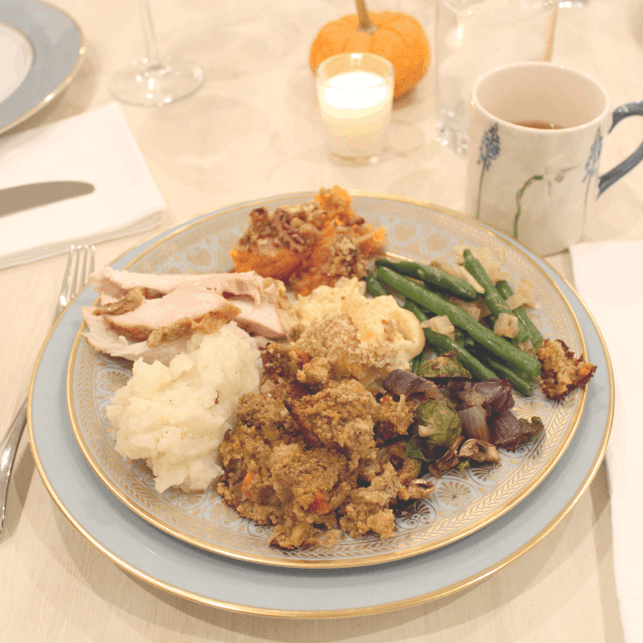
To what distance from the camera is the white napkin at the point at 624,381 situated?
169cm

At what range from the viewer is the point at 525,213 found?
256 centimetres

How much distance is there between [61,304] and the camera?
8.32 ft

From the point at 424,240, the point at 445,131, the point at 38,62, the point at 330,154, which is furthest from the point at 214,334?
the point at 38,62

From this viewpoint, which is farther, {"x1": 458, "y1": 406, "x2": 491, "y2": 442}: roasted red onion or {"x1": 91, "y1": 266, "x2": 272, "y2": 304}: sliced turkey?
{"x1": 91, "y1": 266, "x2": 272, "y2": 304}: sliced turkey

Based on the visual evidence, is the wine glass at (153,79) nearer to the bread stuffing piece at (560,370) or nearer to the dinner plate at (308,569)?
the dinner plate at (308,569)

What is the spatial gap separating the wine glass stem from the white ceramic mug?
2224mm

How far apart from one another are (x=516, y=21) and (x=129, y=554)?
9.35ft

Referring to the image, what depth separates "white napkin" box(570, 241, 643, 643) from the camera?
169 cm

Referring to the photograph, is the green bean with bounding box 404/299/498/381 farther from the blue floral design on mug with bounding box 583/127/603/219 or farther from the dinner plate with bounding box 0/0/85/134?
the dinner plate with bounding box 0/0/85/134

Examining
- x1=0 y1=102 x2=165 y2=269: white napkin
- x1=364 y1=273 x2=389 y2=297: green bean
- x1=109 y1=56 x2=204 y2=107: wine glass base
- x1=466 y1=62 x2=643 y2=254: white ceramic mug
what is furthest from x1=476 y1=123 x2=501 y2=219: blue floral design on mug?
x1=109 y1=56 x2=204 y2=107: wine glass base

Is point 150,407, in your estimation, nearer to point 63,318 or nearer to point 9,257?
point 63,318

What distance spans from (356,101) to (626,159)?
1.30 m

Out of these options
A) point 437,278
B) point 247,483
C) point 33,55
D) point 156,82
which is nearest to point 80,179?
point 33,55

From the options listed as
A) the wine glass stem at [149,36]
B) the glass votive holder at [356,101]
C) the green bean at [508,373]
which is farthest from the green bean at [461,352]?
the wine glass stem at [149,36]
